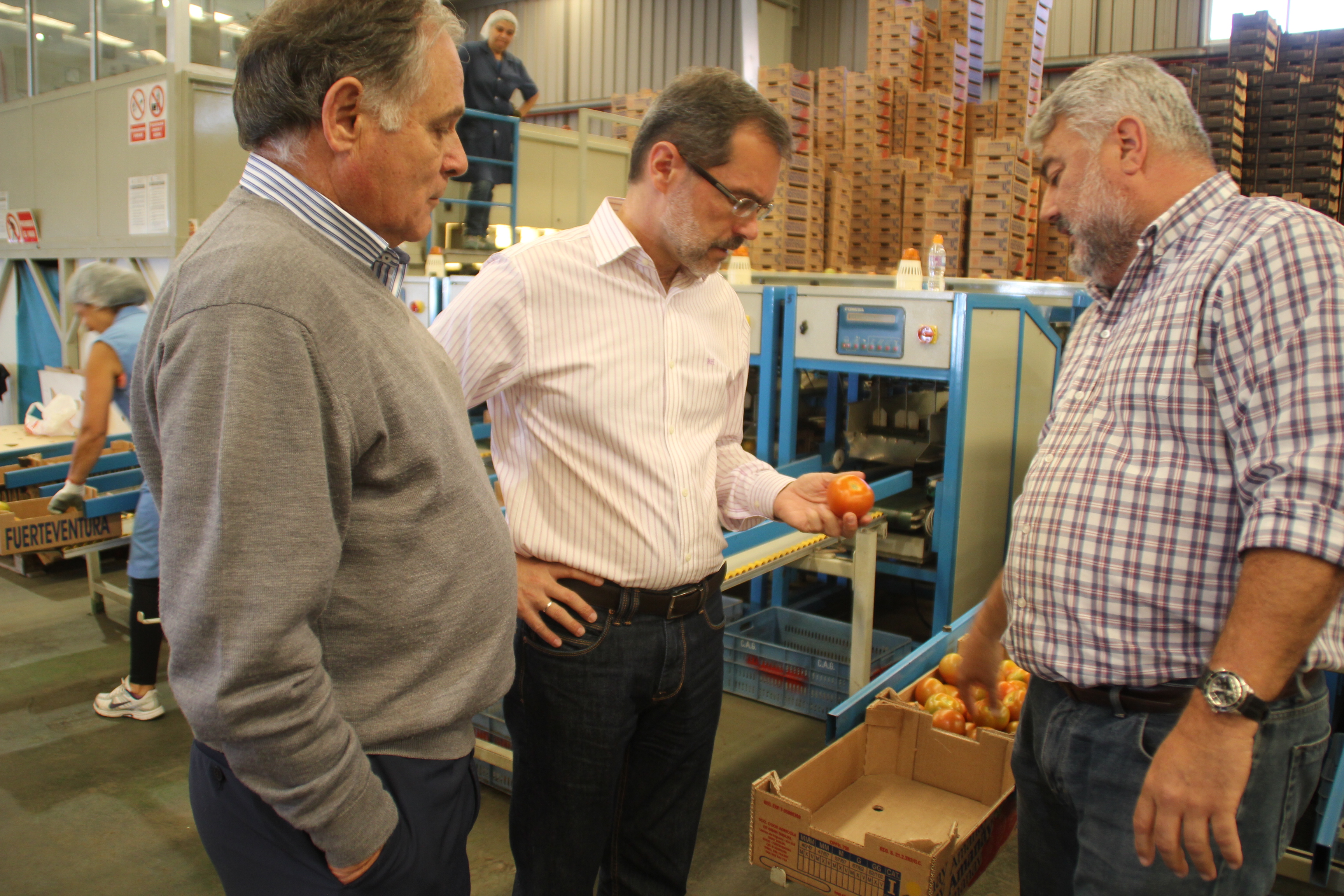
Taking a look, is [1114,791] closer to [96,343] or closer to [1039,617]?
[1039,617]

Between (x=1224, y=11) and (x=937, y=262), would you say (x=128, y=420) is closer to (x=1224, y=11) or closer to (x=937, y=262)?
(x=937, y=262)

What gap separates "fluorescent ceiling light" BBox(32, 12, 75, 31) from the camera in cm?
781

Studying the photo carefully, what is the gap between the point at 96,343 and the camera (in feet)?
12.2

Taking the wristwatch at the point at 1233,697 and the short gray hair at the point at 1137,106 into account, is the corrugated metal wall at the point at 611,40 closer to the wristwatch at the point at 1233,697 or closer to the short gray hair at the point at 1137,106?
the short gray hair at the point at 1137,106

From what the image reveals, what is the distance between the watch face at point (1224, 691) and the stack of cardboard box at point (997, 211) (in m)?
5.32

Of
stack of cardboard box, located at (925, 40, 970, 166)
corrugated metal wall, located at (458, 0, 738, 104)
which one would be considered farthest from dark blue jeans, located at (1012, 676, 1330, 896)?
corrugated metal wall, located at (458, 0, 738, 104)

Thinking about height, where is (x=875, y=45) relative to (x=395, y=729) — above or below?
above

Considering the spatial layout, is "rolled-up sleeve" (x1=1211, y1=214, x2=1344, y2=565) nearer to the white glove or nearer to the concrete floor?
the concrete floor

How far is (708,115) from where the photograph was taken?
5.44 feet

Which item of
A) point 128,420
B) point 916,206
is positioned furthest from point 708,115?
point 916,206

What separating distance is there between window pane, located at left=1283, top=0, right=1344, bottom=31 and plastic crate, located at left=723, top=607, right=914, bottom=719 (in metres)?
11.0

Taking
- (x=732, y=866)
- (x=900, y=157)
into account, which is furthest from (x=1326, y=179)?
(x=732, y=866)

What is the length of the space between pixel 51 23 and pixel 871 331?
8212 mm

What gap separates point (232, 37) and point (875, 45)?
5341mm
